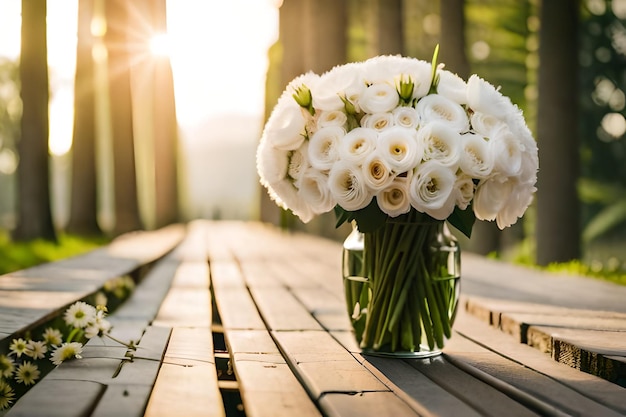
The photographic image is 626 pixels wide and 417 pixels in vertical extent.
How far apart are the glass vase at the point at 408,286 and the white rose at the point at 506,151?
0.99ft

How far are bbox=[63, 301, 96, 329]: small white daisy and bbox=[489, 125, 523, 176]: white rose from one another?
1.46 metres

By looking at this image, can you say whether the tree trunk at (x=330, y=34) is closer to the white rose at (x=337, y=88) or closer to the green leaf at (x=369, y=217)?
the white rose at (x=337, y=88)

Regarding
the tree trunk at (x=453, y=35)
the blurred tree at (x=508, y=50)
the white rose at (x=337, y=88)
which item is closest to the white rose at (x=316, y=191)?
the white rose at (x=337, y=88)

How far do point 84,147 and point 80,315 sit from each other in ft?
36.8

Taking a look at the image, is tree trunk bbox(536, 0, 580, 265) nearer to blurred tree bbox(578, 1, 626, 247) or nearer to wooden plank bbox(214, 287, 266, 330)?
wooden plank bbox(214, 287, 266, 330)

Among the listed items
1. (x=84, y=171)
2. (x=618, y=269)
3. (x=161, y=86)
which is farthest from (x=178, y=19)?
(x=618, y=269)

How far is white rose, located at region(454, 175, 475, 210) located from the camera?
8.97 feet

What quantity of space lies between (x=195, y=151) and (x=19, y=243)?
231ft

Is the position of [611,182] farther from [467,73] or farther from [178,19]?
[178,19]

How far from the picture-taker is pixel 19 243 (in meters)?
10.1

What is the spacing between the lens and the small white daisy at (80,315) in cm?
307

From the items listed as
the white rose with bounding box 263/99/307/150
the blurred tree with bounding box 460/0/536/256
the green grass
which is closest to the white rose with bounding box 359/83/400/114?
the white rose with bounding box 263/99/307/150

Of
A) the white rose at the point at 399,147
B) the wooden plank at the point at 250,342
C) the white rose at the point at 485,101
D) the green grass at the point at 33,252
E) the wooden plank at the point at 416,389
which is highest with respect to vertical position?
the white rose at the point at 485,101

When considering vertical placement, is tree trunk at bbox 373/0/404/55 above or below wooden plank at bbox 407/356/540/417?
above
